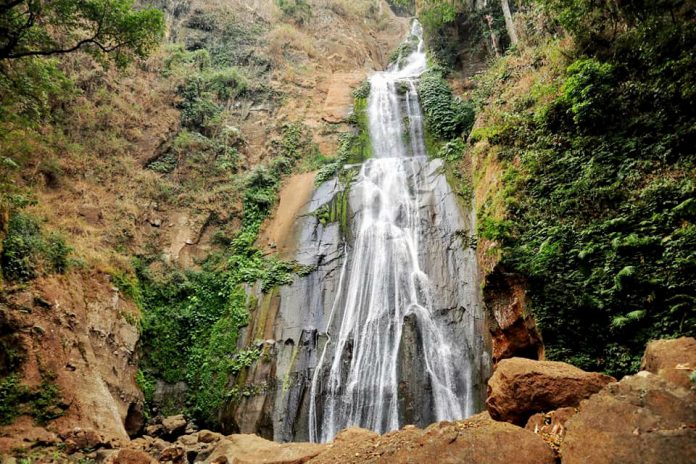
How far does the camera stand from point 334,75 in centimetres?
2719

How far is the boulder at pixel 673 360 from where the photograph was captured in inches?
146

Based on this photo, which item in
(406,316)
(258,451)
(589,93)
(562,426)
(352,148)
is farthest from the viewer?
(352,148)

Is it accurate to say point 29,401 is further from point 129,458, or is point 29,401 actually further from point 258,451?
point 258,451

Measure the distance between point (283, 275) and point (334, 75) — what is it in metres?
17.8

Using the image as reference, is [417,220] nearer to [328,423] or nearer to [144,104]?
[328,423]

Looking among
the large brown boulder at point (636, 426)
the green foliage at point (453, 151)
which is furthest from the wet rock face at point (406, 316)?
the large brown boulder at point (636, 426)

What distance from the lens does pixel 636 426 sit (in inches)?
138

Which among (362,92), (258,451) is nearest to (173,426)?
(258,451)

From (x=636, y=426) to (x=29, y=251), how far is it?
12.3 metres

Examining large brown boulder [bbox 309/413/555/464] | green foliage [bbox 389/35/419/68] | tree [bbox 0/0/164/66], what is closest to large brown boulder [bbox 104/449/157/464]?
large brown boulder [bbox 309/413/555/464]

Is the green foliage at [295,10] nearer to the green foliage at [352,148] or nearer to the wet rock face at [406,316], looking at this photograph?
the green foliage at [352,148]

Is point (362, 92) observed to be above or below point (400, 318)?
above

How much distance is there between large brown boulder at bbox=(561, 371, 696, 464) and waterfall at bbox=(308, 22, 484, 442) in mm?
6240

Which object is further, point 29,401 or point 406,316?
point 406,316
